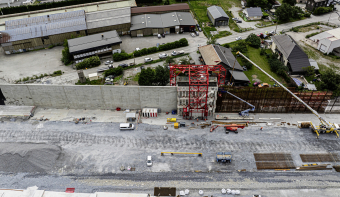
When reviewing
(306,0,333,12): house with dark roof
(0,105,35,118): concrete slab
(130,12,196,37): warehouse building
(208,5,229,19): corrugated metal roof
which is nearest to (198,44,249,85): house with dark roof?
(130,12,196,37): warehouse building

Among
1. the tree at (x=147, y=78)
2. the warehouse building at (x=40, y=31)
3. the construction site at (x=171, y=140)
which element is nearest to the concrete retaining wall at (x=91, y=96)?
the construction site at (x=171, y=140)

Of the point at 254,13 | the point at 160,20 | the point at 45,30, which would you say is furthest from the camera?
the point at 254,13

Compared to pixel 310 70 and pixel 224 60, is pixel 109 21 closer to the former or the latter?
pixel 224 60

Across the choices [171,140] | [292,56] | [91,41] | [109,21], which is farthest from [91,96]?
[292,56]

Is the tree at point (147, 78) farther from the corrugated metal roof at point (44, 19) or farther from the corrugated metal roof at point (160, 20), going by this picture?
the corrugated metal roof at point (44, 19)

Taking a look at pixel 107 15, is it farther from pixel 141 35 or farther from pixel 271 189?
pixel 271 189

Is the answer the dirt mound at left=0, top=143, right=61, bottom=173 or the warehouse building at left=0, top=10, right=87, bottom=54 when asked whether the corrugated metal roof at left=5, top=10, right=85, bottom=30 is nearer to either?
the warehouse building at left=0, top=10, right=87, bottom=54
